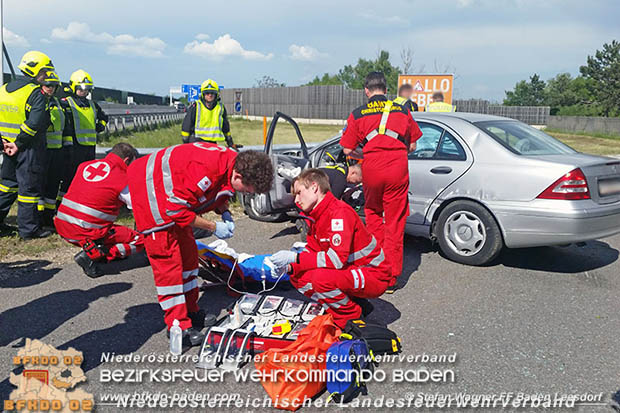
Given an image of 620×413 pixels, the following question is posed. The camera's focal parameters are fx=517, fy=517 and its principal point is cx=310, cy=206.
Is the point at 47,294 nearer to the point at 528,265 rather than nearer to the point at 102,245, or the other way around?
the point at 102,245

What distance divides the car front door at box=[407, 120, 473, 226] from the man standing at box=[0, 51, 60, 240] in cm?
448

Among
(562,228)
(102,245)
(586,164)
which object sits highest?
(586,164)

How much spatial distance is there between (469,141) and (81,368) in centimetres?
432

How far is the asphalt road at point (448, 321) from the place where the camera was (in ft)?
10.7

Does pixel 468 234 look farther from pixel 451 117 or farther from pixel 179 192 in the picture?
pixel 179 192

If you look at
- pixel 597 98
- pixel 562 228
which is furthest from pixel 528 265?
pixel 597 98

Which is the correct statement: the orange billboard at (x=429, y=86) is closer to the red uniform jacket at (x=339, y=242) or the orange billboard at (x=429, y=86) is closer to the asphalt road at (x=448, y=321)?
the asphalt road at (x=448, y=321)

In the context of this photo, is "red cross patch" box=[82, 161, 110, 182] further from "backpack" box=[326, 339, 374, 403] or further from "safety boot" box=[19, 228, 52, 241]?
"backpack" box=[326, 339, 374, 403]

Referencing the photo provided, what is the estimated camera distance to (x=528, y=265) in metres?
5.69

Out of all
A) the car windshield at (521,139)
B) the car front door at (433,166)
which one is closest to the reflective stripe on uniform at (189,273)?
the car front door at (433,166)

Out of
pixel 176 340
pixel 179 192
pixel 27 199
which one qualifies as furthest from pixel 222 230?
pixel 27 199

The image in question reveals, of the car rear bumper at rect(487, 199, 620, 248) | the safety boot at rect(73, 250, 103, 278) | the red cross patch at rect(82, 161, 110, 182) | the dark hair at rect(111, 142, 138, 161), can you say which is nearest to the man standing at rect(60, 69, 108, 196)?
the dark hair at rect(111, 142, 138, 161)

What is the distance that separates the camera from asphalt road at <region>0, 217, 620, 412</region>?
3.26m

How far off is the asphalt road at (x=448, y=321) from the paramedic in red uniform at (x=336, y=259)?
0.51 metres
